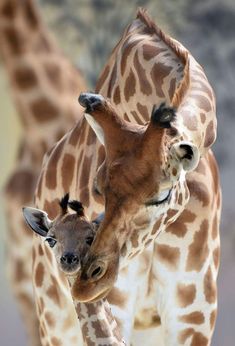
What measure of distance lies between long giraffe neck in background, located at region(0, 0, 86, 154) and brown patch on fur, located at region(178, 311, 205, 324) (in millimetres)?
1826

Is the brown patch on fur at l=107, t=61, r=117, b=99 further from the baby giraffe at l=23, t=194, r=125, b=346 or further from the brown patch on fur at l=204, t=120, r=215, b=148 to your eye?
the baby giraffe at l=23, t=194, r=125, b=346

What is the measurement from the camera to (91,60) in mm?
8430

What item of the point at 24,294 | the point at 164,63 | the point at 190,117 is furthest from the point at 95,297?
the point at 24,294

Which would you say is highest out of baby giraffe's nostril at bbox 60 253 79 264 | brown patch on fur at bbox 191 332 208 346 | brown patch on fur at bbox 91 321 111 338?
baby giraffe's nostril at bbox 60 253 79 264

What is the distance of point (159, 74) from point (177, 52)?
8 centimetres

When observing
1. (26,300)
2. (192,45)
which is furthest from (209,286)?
(192,45)

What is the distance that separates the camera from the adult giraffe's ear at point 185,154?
12.8 ft

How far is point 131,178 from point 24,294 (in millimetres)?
2378

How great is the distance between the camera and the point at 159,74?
178 inches

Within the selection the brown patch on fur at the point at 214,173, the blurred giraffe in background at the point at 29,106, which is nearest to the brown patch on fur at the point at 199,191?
the brown patch on fur at the point at 214,173

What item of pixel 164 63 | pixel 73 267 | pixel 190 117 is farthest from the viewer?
pixel 164 63

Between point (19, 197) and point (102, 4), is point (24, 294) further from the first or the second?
point (102, 4)

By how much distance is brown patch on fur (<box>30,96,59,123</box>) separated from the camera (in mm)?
6332

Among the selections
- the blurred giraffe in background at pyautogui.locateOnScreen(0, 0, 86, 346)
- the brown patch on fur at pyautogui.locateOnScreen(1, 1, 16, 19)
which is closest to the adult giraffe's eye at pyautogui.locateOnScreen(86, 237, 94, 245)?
the blurred giraffe in background at pyautogui.locateOnScreen(0, 0, 86, 346)
